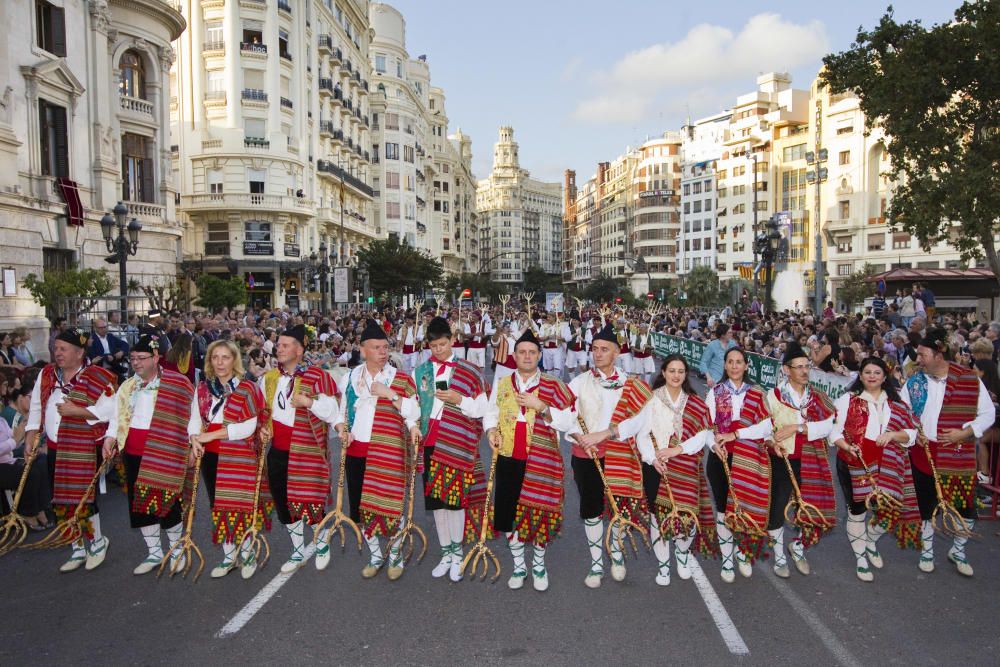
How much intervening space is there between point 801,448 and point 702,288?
174ft

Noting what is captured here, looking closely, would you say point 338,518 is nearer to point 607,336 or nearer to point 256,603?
point 256,603

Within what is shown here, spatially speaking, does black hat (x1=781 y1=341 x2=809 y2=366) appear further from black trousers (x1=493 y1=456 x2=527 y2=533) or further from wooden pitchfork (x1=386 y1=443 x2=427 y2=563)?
wooden pitchfork (x1=386 y1=443 x2=427 y2=563)

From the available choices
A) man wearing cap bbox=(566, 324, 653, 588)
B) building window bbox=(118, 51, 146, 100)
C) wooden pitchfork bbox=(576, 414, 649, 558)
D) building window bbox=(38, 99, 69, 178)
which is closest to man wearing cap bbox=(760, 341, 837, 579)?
man wearing cap bbox=(566, 324, 653, 588)

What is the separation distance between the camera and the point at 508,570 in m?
6.14

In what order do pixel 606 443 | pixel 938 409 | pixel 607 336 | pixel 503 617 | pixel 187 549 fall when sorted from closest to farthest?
pixel 503 617, pixel 606 443, pixel 607 336, pixel 187 549, pixel 938 409

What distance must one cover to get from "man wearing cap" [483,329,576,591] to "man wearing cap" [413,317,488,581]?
21cm

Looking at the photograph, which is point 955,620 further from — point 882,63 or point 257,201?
point 257,201

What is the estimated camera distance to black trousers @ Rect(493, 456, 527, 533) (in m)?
5.70

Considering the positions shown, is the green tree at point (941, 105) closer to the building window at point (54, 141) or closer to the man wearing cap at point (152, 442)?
the man wearing cap at point (152, 442)

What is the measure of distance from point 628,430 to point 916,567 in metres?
2.72

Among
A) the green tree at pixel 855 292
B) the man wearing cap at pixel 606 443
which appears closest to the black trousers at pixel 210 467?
the man wearing cap at pixel 606 443

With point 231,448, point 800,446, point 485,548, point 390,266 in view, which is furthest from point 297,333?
point 390,266

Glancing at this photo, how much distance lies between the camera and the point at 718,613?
523cm

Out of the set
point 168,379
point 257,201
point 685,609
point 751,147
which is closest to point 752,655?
point 685,609
